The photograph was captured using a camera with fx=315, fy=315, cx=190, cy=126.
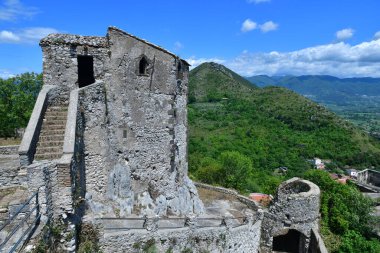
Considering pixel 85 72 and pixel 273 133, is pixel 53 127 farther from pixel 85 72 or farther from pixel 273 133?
pixel 273 133

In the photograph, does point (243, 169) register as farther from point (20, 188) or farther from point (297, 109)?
point (297, 109)

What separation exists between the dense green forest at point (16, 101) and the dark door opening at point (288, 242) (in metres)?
24.2

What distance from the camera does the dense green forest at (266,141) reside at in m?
36.0

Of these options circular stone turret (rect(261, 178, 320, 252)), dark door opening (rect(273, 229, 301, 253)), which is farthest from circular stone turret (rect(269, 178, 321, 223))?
dark door opening (rect(273, 229, 301, 253))

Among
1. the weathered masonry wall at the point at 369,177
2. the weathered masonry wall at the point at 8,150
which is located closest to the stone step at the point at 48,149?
the weathered masonry wall at the point at 8,150

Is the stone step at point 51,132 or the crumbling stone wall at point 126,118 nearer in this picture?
the stone step at point 51,132

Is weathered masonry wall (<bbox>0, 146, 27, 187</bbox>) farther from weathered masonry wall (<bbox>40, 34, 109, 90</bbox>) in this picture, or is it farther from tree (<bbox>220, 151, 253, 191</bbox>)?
tree (<bbox>220, 151, 253, 191</bbox>)

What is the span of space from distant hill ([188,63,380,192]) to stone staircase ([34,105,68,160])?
145ft

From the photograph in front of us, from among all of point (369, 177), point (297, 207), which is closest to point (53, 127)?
point (297, 207)

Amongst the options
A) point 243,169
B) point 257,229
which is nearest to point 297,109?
point 243,169

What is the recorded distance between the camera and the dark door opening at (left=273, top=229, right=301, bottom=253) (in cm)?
2162

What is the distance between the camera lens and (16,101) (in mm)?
30156

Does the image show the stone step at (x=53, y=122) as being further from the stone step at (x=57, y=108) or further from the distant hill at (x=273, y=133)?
the distant hill at (x=273, y=133)

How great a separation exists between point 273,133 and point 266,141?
764 cm
